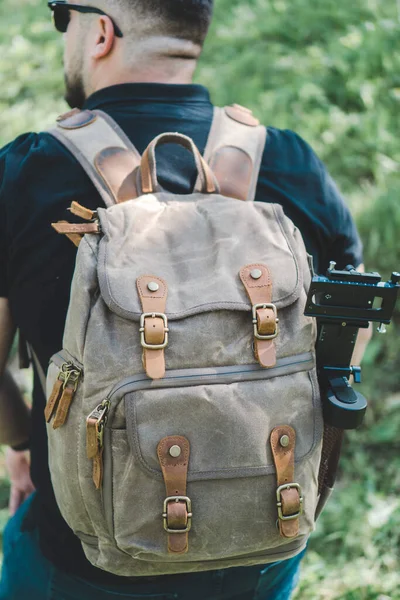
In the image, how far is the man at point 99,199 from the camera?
183 cm

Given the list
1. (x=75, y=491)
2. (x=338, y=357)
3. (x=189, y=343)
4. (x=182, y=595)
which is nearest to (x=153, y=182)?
(x=189, y=343)

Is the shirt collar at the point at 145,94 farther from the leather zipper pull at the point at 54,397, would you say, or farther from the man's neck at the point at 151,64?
the leather zipper pull at the point at 54,397

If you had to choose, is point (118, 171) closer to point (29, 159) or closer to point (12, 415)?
point (29, 159)

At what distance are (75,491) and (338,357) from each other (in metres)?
0.75

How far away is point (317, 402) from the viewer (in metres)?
1.75

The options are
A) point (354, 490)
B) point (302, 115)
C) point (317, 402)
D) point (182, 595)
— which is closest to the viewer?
point (317, 402)

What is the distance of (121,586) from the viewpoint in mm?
1854

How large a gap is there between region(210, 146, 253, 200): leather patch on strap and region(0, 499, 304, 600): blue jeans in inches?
40.8

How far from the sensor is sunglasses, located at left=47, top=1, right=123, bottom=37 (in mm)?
2021

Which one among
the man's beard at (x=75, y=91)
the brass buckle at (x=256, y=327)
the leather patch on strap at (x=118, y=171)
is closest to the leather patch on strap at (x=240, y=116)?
the leather patch on strap at (x=118, y=171)

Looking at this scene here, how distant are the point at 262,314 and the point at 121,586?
0.84m

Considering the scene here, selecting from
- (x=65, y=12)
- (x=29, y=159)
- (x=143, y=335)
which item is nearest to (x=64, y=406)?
(x=143, y=335)

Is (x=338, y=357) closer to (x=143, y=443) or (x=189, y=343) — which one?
(x=189, y=343)

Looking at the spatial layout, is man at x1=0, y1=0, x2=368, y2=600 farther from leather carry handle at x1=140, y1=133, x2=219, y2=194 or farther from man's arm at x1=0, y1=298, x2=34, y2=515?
man's arm at x1=0, y1=298, x2=34, y2=515
